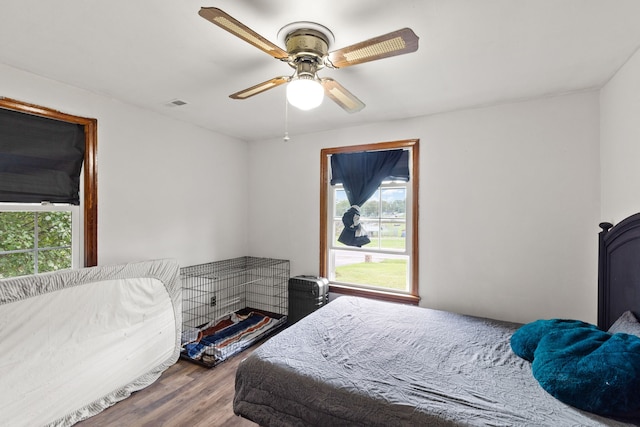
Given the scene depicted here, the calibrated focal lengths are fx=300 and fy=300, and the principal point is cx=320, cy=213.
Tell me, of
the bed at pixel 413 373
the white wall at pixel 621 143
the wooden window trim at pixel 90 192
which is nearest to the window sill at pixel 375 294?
the bed at pixel 413 373

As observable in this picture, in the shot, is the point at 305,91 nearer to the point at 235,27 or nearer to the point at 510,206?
the point at 235,27

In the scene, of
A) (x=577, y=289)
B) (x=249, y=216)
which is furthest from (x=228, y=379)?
(x=577, y=289)

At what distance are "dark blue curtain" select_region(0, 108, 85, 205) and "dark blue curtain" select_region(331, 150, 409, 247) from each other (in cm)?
244

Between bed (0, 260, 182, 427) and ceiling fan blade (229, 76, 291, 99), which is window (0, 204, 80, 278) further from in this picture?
ceiling fan blade (229, 76, 291, 99)

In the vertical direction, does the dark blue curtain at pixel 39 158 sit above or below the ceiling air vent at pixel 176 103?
below

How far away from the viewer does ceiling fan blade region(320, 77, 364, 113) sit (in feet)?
5.74

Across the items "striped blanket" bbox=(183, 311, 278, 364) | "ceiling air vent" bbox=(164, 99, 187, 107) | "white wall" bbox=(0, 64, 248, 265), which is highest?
"ceiling air vent" bbox=(164, 99, 187, 107)

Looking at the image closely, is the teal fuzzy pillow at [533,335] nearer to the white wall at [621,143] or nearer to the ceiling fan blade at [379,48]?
the white wall at [621,143]

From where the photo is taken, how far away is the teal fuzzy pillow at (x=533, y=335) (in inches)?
73.0

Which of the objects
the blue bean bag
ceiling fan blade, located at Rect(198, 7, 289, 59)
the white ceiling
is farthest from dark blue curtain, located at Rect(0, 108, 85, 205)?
the blue bean bag

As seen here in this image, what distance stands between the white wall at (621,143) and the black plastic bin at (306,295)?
257cm

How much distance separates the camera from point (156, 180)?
9.86 feet

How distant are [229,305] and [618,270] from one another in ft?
12.4

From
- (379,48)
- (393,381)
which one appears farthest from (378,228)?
(379,48)
